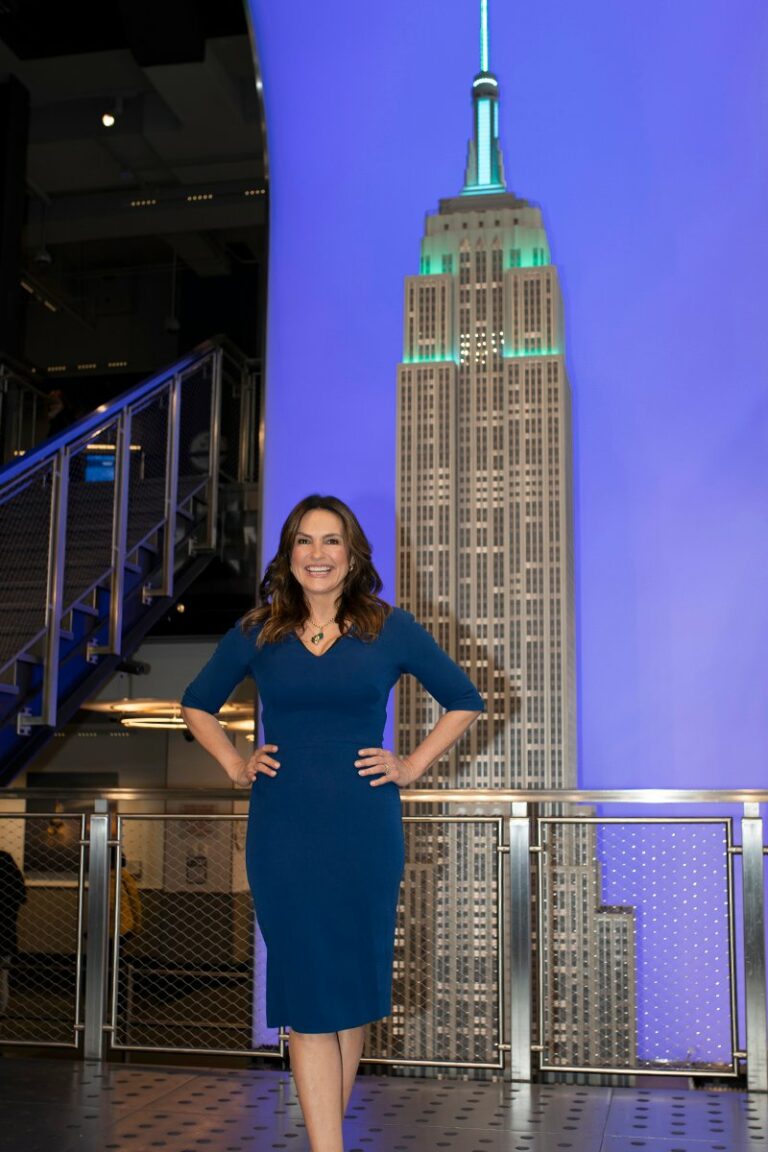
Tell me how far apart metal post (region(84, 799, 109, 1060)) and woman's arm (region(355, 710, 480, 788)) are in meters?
2.08

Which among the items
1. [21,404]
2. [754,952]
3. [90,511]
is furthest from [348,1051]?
[21,404]

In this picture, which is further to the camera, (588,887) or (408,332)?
(408,332)

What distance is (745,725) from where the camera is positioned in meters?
4.23

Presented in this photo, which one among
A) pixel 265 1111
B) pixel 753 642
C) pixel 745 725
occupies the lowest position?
pixel 265 1111

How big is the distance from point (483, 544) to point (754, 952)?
1.64m

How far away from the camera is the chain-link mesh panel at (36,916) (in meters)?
4.98

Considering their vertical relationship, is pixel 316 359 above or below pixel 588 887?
above

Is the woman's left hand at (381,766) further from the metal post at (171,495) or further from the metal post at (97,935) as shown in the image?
the metal post at (171,495)

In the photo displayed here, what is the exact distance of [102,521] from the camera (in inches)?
202

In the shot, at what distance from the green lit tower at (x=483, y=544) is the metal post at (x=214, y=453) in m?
0.91

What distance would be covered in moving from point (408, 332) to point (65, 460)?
1297mm

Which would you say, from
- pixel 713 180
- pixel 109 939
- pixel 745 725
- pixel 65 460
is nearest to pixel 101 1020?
pixel 109 939

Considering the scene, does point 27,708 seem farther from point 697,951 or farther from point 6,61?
point 6,61

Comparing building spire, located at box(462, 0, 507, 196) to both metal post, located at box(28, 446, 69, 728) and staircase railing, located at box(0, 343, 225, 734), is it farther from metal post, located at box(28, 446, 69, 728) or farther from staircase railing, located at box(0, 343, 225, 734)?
metal post, located at box(28, 446, 69, 728)
